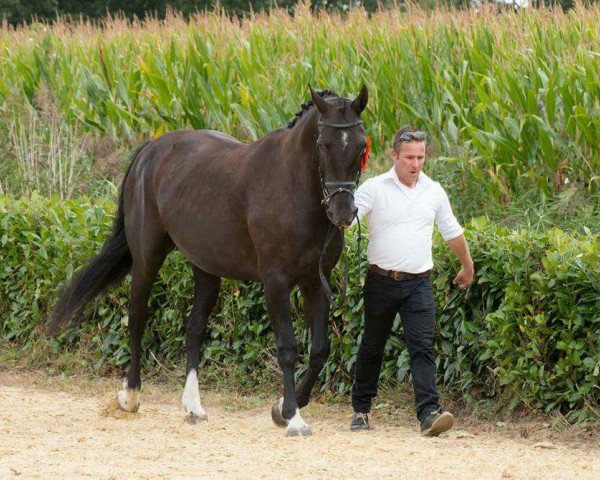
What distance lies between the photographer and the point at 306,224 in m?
6.20

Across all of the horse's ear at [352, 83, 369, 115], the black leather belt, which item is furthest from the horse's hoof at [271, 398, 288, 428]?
the horse's ear at [352, 83, 369, 115]

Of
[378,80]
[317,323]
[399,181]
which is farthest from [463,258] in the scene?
[378,80]

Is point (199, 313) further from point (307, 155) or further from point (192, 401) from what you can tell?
point (307, 155)

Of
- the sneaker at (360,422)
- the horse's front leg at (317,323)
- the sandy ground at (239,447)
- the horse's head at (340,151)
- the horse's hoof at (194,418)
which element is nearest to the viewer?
the sandy ground at (239,447)

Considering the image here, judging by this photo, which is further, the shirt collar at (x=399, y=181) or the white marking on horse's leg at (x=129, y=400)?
the white marking on horse's leg at (x=129, y=400)

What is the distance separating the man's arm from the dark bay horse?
692 mm

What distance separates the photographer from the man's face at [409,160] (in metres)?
6.15

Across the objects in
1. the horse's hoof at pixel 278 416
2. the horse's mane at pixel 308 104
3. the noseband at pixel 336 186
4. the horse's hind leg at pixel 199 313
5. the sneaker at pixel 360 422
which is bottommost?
the sneaker at pixel 360 422

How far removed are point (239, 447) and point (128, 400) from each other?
152 centimetres

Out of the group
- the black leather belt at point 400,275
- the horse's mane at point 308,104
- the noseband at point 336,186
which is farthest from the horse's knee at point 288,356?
the horse's mane at point 308,104

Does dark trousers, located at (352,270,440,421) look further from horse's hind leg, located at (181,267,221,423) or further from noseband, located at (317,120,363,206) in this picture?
horse's hind leg, located at (181,267,221,423)

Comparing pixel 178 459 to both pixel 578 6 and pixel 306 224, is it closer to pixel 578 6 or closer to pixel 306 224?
pixel 306 224

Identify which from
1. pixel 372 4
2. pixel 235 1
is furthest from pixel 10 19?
pixel 372 4

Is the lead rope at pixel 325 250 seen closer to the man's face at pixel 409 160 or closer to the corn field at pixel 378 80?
the man's face at pixel 409 160
